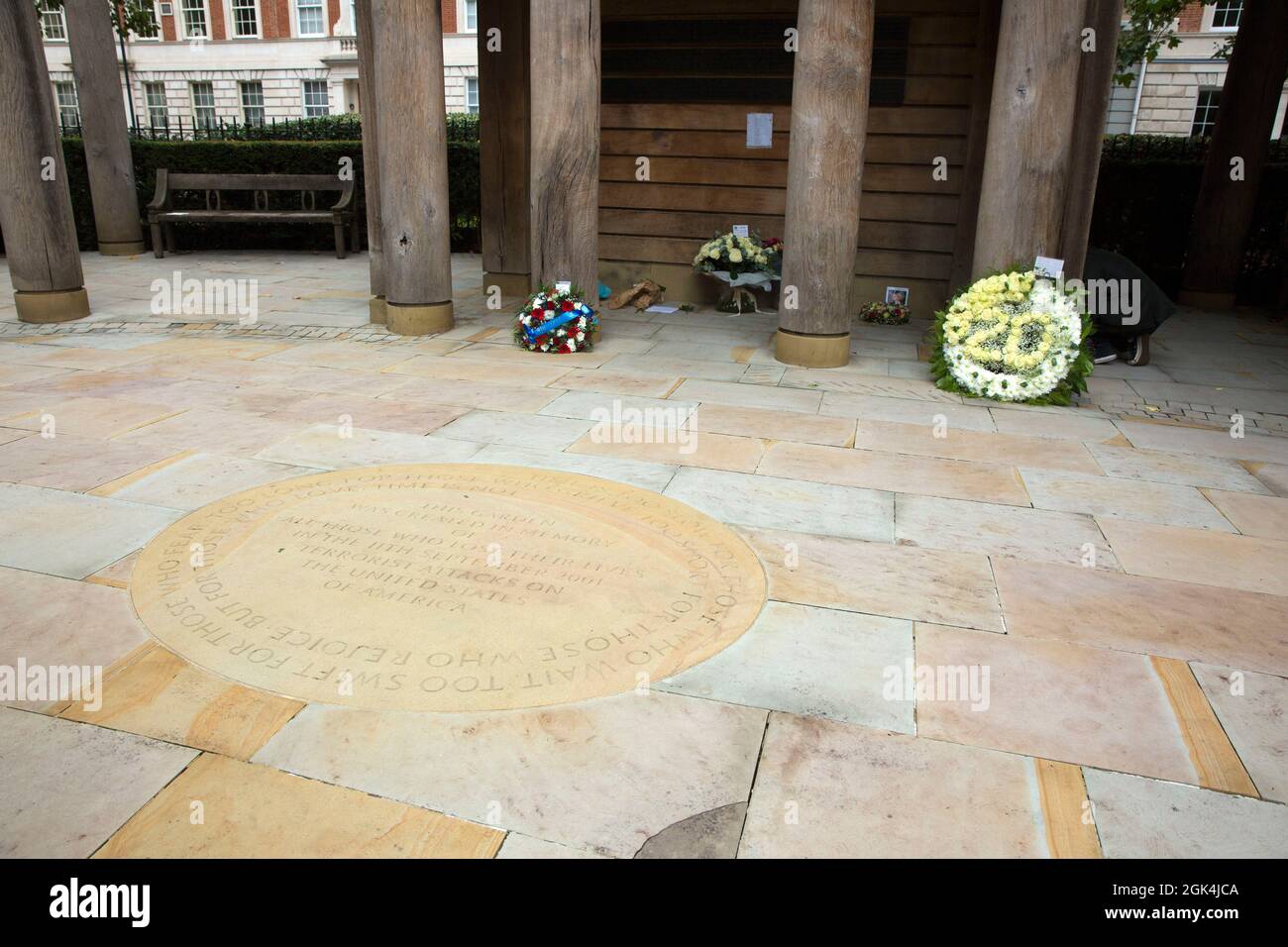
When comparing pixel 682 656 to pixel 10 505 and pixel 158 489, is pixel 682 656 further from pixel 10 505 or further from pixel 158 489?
pixel 10 505

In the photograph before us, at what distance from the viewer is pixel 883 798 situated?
2.38 metres

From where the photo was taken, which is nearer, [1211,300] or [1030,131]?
[1030,131]

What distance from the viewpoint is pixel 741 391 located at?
6.55 m

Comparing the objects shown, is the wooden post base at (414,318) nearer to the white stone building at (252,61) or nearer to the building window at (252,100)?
the white stone building at (252,61)

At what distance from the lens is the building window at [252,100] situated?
31.9m

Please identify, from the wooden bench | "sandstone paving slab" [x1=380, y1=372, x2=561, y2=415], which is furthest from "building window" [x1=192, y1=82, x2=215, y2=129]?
"sandstone paving slab" [x1=380, y1=372, x2=561, y2=415]

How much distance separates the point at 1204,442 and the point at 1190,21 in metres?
26.5

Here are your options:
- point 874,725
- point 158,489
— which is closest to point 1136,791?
point 874,725

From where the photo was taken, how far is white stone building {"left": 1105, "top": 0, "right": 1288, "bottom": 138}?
25609 mm

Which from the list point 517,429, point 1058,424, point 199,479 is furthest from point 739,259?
point 199,479

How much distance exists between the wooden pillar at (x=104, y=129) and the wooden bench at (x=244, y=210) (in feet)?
1.26

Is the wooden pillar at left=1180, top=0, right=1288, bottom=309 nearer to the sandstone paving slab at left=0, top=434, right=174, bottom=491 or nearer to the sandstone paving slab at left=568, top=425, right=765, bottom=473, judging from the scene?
the sandstone paving slab at left=568, top=425, right=765, bottom=473

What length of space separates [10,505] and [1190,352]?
912 centimetres

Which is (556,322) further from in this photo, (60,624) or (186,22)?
(186,22)
